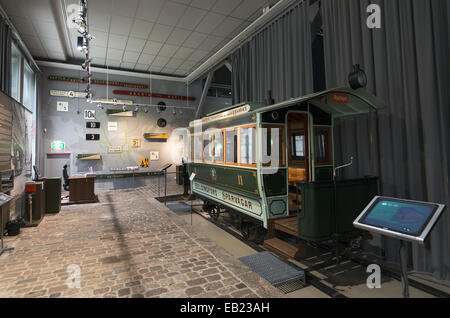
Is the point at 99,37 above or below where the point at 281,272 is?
above

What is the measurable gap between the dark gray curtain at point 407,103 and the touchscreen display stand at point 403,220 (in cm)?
173

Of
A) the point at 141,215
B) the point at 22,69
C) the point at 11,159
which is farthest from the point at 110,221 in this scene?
the point at 22,69

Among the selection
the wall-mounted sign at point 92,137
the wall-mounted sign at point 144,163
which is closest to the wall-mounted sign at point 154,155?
the wall-mounted sign at point 144,163

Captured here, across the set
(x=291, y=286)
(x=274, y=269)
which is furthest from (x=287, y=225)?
(x=291, y=286)

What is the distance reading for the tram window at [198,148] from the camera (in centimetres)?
716

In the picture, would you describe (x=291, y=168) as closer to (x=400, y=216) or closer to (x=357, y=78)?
(x=357, y=78)

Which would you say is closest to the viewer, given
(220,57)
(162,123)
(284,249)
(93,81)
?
(284,249)

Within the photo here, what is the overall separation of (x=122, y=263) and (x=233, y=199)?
8.49 ft

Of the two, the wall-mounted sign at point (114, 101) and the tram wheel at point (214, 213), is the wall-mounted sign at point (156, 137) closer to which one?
the wall-mounted sign at point (114, 101)

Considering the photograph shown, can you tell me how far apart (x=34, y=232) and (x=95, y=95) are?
8342mm

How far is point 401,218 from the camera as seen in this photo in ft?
7.43

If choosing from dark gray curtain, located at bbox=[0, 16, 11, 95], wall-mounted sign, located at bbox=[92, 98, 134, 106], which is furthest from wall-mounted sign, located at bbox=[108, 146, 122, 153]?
dark gray curtain, located at bbox=[0, 16, 11, 95]
